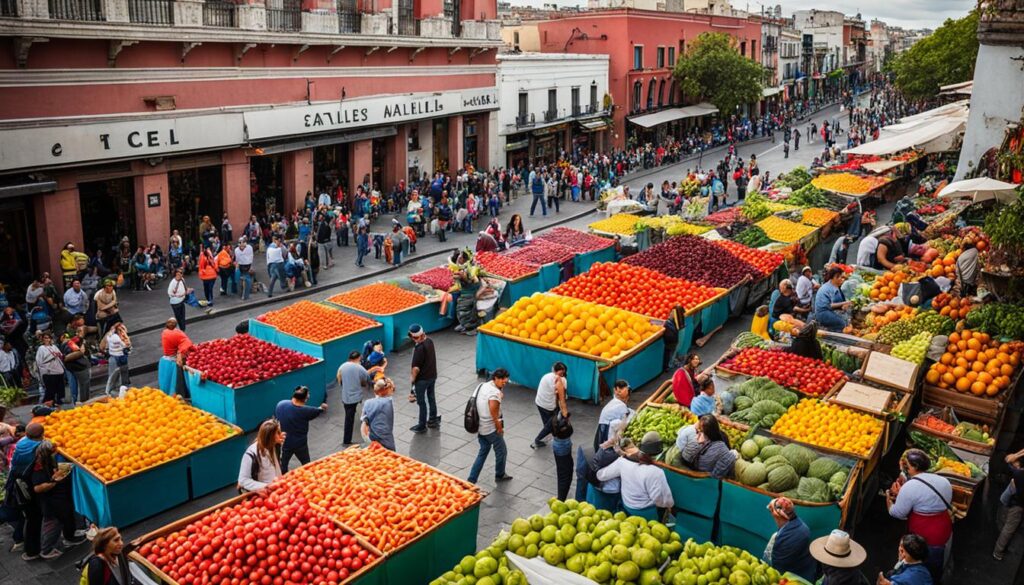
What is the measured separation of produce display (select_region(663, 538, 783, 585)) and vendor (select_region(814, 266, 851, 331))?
312 inches

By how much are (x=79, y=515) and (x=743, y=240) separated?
638 inches

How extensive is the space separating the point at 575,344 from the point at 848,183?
59.2 feet

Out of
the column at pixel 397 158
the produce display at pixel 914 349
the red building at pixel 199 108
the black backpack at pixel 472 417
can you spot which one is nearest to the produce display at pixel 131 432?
the black backpack at pixel 472 417

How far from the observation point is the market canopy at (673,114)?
166 ft

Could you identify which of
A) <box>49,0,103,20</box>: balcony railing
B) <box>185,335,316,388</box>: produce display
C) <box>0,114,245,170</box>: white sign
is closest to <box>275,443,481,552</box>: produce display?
<box>185,335,316,388</box>: produce display

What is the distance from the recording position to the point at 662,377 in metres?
15.2

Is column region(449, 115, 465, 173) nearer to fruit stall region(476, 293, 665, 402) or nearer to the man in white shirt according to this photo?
the man in white shirt

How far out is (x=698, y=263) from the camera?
1841cm

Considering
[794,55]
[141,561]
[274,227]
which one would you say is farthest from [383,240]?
[794,55]

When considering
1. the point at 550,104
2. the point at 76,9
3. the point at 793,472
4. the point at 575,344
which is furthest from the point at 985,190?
the point at 550,104

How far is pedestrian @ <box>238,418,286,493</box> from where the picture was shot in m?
9.06

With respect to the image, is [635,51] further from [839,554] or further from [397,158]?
[839,554]

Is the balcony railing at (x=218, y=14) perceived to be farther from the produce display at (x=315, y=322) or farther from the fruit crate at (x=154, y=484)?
the fruit crate at (x=154, y=484)

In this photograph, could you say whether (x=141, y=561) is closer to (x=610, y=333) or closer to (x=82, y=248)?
(x=610, y=333)
